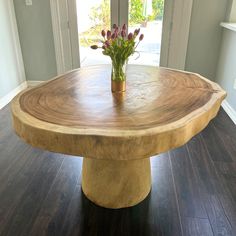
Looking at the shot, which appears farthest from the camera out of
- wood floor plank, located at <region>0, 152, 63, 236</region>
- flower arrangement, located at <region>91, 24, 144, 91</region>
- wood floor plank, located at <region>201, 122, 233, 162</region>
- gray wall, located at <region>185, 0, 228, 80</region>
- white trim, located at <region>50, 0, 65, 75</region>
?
white trim, located at <region>50, 0, 65, 75</region>

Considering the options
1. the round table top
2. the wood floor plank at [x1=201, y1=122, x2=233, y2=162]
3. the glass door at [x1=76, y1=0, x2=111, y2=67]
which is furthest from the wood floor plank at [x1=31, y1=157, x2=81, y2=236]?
the glass door at [x1=76, y1=0, x2=111, y2=67]

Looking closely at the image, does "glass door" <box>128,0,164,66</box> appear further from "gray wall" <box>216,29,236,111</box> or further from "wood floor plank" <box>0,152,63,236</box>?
"wood floor plank" <box>0,152,63,236</box>

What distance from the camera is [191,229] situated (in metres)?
1.34

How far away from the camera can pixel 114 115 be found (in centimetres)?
112

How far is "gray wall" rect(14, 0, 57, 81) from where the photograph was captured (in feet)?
10.00

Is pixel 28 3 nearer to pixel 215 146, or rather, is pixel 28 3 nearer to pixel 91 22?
pixel 91 22

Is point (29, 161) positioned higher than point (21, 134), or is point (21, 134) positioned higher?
point (21, 134)

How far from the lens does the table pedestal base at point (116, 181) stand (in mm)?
1378

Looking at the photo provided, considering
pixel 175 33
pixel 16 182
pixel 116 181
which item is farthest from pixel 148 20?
pixel 16 182

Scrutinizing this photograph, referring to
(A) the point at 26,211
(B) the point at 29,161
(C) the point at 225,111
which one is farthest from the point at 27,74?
(C) the point at 225,111

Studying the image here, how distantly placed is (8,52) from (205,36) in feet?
8.29

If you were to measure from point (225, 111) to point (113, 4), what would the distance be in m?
1.91

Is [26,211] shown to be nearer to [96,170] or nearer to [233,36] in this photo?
[96,170]

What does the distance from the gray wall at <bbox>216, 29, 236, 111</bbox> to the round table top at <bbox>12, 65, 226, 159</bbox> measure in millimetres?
1213
